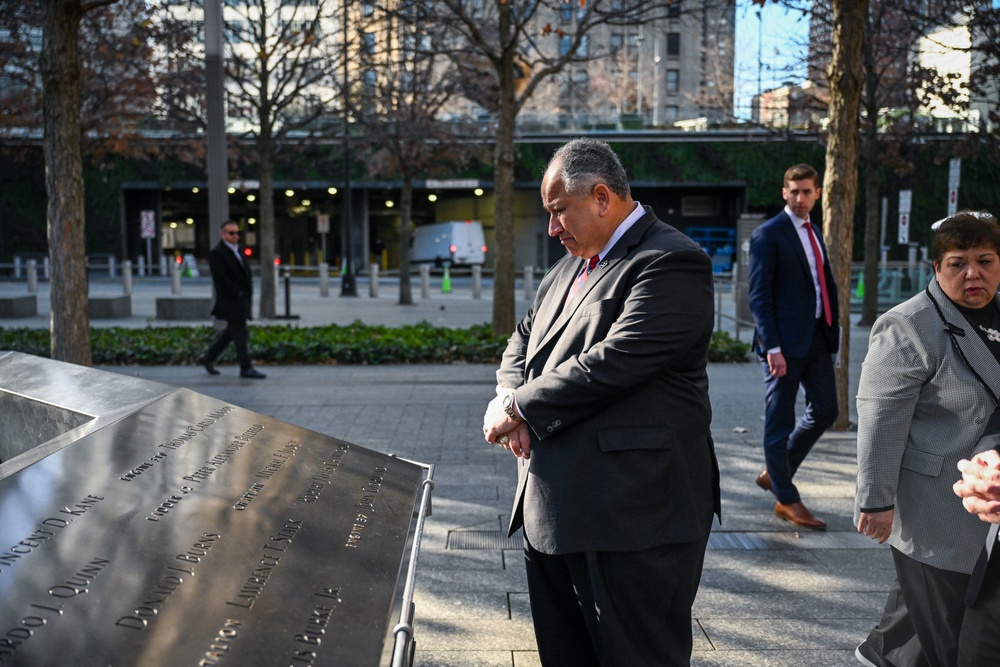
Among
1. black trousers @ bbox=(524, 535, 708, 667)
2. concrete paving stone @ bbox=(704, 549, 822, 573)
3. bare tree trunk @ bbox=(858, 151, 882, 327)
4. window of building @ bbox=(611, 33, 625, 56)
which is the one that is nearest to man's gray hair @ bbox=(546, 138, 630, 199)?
black trousers @ bbox=(524, 535, 708, 667)

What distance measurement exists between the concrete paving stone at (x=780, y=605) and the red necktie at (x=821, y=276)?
1.70 m

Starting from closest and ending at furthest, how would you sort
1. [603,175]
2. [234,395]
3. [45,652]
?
[45,652] → [603,175] → [234,395]

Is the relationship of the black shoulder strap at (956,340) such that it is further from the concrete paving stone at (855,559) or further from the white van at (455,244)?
the white van at (455,244)

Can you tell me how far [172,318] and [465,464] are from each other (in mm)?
13834

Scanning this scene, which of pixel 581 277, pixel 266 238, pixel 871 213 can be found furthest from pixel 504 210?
pixel 581 277

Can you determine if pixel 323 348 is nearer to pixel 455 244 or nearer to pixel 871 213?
pixel 871 213

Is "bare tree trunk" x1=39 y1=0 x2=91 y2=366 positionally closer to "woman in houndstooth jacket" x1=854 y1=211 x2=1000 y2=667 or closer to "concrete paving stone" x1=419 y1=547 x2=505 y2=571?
"concrete paving stone" x1=419 y1=547 x2=505 y2=571

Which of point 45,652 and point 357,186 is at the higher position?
point 357,186

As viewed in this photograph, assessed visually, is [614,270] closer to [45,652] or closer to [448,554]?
[45,652]

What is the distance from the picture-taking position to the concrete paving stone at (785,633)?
3.95m

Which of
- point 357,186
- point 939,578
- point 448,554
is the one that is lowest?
point 448,554

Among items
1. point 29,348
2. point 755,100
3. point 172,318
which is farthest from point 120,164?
point 29,348

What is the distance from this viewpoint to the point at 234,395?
10.3 metres

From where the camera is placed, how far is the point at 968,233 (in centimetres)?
311
